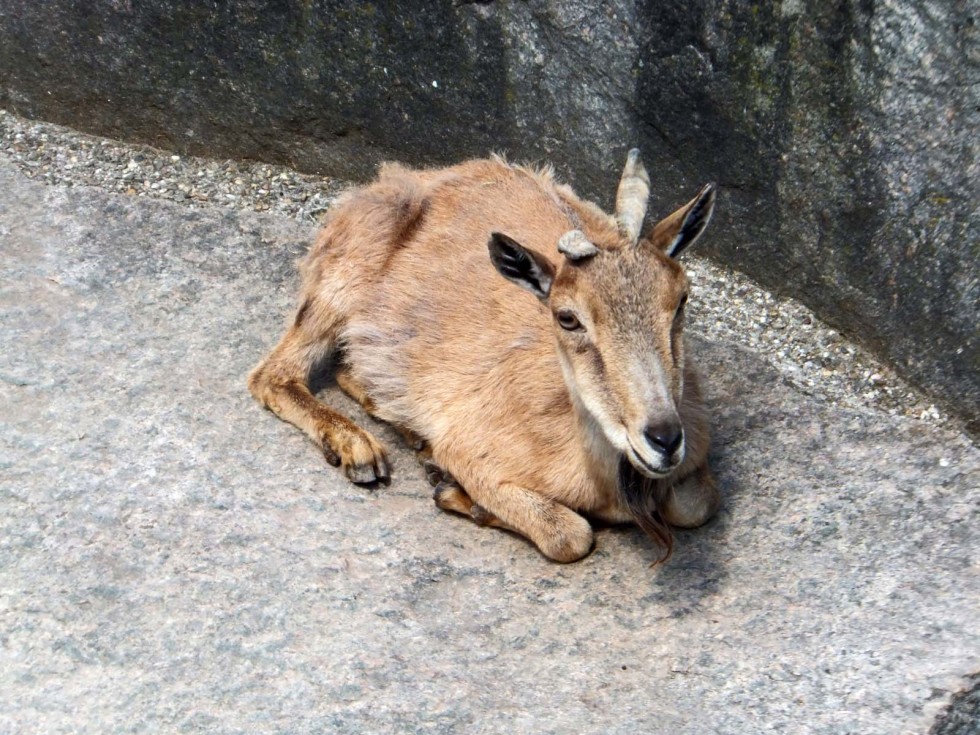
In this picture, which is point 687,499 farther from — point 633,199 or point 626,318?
point 633,199

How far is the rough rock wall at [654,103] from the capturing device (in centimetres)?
568

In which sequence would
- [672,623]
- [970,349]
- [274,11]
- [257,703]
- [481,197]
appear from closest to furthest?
[257,703], [672,623], [970,349], [481,197], [274,11]

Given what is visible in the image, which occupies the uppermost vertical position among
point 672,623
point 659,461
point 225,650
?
point 659,461

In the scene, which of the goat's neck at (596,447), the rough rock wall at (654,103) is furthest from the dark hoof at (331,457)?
the rough rock wall at (654,103)

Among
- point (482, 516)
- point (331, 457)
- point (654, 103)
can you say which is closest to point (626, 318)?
point (482, 516)

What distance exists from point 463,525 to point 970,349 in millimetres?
2344

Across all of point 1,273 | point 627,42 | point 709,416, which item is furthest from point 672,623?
point 1,273

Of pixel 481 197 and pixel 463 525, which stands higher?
pixel 481 197

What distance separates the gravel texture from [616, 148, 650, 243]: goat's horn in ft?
4.71

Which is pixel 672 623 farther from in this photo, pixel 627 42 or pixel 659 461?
pixel 627 42

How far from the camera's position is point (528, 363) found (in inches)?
231

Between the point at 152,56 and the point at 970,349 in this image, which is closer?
the point at 970,349

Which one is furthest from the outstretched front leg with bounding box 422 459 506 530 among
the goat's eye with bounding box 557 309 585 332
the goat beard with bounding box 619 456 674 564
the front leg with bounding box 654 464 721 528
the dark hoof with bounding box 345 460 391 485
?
the goat's eye with bounding box 557 309 585 332

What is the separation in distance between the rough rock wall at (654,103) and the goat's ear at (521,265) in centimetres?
175
